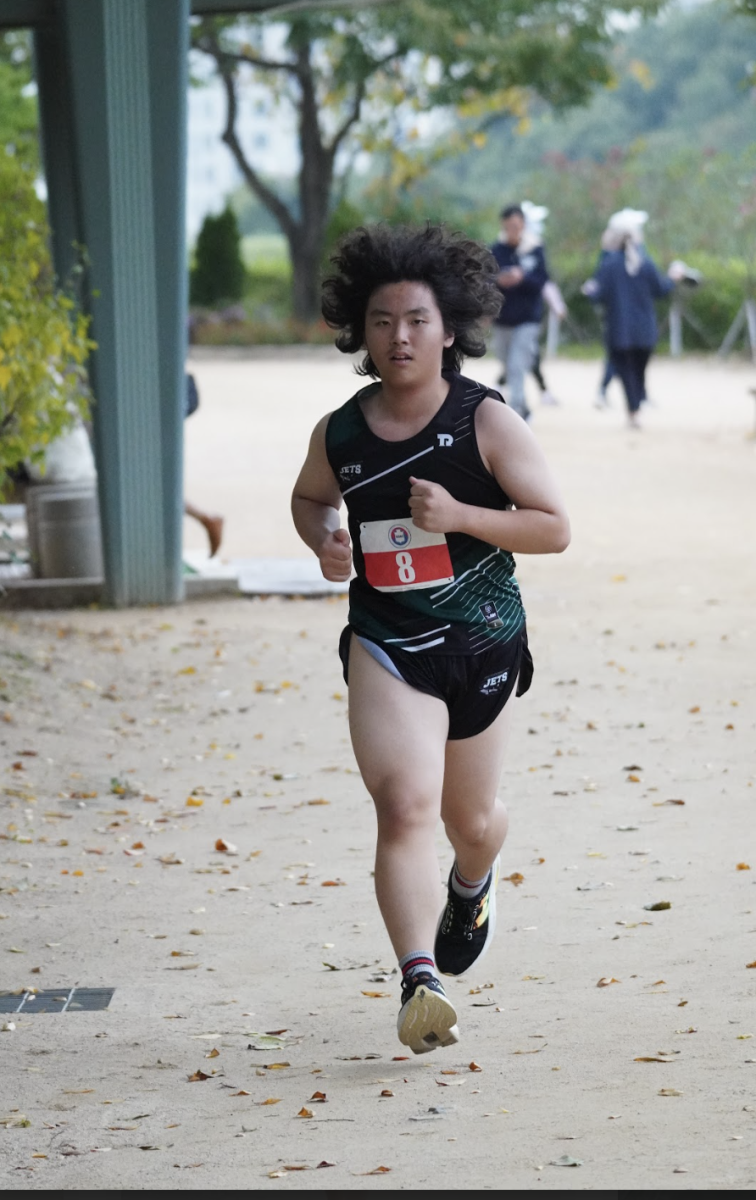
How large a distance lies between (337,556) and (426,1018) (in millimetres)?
1008

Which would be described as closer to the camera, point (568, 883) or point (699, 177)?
point (568, 883)

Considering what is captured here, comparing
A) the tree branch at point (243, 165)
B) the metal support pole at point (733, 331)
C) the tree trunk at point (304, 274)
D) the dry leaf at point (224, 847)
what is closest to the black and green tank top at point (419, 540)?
the dry leaf at point (224, 847)

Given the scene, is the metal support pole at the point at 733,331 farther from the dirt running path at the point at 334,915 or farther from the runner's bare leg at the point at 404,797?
the runner's bare leg at the point at 404,797

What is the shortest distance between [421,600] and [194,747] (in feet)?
12.8

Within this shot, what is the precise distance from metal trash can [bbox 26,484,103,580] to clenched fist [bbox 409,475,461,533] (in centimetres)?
736

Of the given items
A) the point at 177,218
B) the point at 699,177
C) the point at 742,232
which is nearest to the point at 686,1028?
the point at 177,218

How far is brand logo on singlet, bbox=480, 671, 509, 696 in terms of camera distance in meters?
4.20

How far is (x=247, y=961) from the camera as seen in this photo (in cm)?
511

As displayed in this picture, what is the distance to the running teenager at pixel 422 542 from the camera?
13.2 ft

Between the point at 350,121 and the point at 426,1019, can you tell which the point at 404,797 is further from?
the point at 350,121

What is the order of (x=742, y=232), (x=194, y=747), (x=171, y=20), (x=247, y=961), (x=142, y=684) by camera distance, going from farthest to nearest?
(x=742, y=232)
(x=171, y=20)
(x=142, y=684)
(x=194, y=747)
(x=247, y=961)

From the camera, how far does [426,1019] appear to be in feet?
12.6

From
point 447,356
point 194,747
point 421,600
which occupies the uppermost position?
point 447,356

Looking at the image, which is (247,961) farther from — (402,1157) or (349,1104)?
(402,1157)
